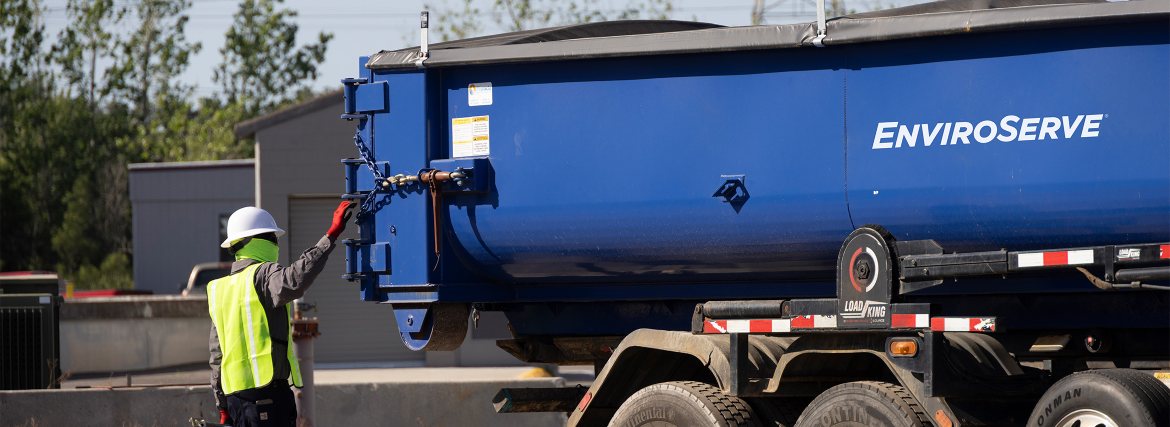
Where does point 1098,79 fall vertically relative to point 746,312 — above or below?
above

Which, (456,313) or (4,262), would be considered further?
(4,262)

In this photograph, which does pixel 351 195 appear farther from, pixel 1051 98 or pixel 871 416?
pixel 1051 98

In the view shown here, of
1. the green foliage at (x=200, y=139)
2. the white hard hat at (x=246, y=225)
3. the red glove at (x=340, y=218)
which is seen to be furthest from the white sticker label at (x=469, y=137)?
the green foliage at (x=200, y=139)

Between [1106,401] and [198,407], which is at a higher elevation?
[1106,401]

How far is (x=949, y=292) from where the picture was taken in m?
7.34

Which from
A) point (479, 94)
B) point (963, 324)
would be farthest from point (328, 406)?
point (963, 324)

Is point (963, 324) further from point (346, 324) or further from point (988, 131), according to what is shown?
point (346, 324)

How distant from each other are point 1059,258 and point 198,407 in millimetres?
7849

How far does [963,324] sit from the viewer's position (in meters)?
6.45

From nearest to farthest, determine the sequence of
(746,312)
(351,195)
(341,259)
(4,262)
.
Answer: (746,312) → (351,195) → (341,259) → (4,262)

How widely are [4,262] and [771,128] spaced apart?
52.8 m

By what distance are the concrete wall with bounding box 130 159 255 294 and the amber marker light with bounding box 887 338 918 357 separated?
32.3 m

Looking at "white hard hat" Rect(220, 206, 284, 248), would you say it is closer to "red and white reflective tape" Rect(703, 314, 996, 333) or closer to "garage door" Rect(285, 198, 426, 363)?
"red and white reflective tape" Rect(703, 314, 996, 333)

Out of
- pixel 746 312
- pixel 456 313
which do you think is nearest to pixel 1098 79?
pixel 746 312
